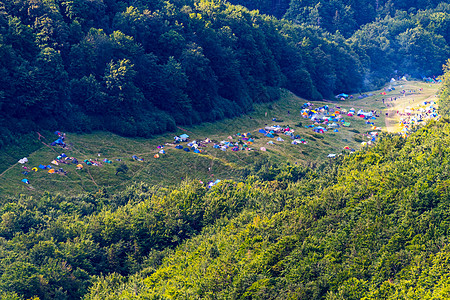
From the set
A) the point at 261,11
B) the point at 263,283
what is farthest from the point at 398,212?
the point at 261,11

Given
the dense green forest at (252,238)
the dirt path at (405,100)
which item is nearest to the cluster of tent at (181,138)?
the dense green forest at (252,238)

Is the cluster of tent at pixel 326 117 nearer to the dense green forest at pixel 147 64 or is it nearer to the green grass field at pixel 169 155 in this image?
the green grass field at pixel 169 155

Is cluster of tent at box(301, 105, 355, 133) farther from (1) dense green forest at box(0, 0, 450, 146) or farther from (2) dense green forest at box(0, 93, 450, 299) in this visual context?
(2) dense green forest at box(0, 93, 450, 299)

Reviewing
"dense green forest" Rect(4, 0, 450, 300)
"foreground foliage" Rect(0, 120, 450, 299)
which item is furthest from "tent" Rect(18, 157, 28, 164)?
"foreground foliage" Rect(0, 120, 450, 299)

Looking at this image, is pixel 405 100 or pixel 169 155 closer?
pixel 169 155

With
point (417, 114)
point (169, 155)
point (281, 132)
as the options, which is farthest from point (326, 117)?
point (169, 155)

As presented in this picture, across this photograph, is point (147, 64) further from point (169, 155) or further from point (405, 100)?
point (405, 100)
